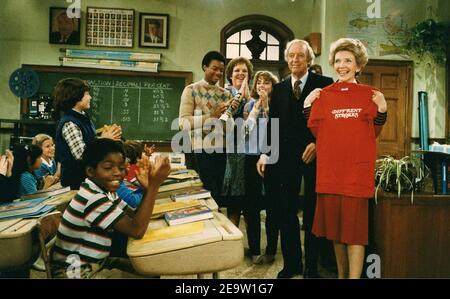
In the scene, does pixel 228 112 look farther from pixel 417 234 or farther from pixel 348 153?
pixel 417 234

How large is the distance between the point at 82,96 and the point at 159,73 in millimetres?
3510

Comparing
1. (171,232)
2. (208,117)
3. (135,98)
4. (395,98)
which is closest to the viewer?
(171,232)

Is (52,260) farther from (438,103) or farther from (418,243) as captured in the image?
(438,103)

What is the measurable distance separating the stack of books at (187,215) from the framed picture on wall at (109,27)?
475 centimetres

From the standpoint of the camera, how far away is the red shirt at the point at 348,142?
2.24m

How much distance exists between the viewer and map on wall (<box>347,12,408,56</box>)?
556 cm

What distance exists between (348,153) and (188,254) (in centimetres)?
123

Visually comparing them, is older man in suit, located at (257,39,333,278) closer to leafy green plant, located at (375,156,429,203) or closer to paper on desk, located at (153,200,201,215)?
leafy green plant, located at (375,156,429,203)

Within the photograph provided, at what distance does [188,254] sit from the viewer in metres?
1.30

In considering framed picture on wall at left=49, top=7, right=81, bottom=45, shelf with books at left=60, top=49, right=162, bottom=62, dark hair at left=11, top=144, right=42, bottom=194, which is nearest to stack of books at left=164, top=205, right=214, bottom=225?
dark hair at left=11, top=144, right=42, bottom=194

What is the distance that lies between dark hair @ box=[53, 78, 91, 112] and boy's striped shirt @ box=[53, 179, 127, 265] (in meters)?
1.11
